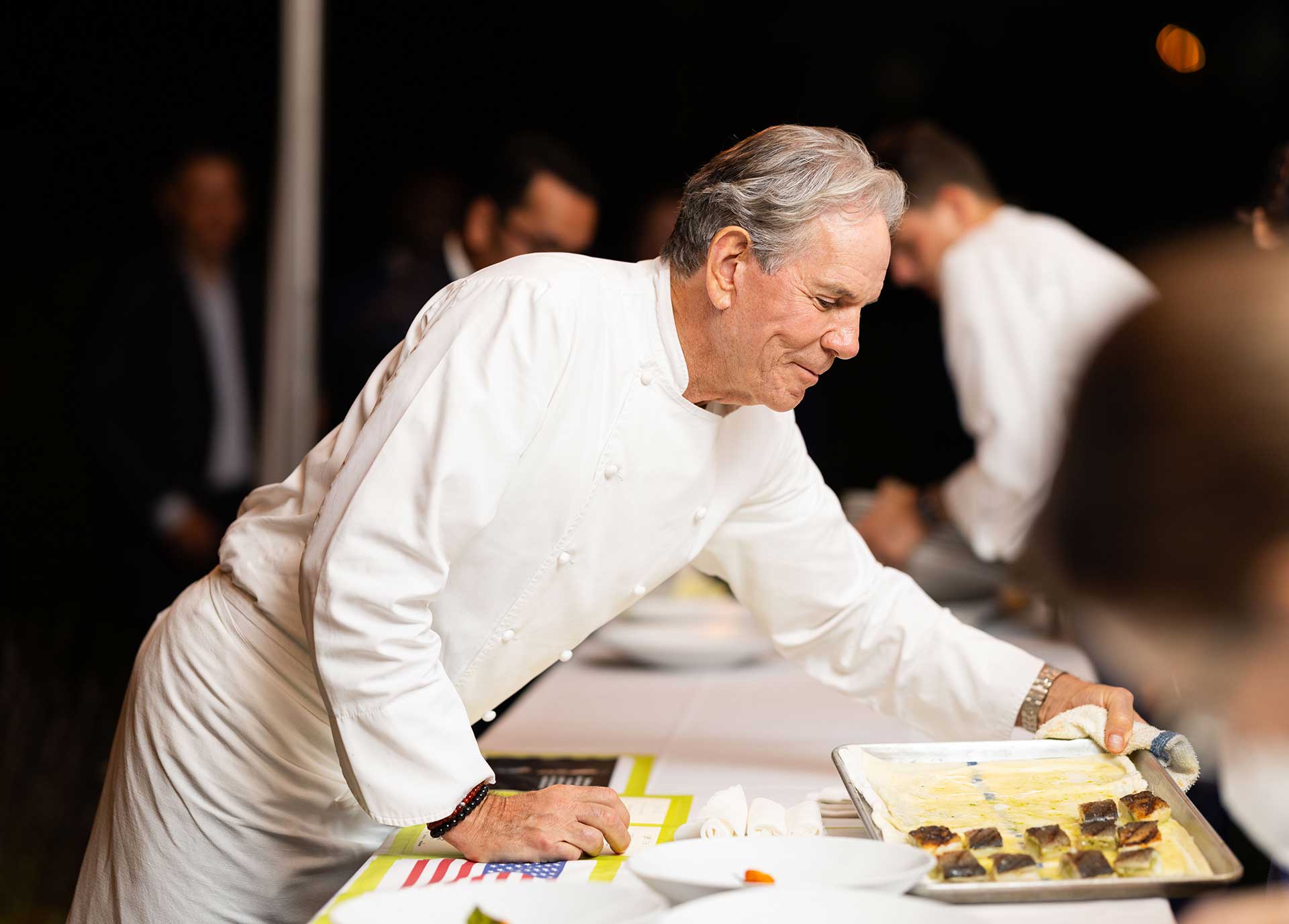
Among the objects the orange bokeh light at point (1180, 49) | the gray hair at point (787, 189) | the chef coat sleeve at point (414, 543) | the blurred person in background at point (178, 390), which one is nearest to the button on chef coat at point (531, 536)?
the chef coat sleeve at point (414, 543)

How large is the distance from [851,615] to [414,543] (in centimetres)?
70

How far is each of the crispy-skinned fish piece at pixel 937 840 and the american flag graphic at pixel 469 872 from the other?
0.36m

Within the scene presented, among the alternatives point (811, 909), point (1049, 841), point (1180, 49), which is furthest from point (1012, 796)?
point (1180, 49)

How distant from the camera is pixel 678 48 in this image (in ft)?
12.9

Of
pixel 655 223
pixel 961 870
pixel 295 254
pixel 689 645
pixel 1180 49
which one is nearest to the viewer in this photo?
pixel 961 870

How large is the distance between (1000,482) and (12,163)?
9.48 feet

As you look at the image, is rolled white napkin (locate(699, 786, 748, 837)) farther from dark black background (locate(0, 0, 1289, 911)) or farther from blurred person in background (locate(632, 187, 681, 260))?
dark black background (locate(0, 0, 1289, 911))

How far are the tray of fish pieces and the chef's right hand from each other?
265 mm

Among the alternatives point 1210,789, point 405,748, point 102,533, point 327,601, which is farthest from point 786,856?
point 102,533

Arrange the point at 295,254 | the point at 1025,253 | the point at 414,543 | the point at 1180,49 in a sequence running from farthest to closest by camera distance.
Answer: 1. the point at 1180,49
2. the point at 295,254
3. the point at 1025,253
4. the point at 414,543

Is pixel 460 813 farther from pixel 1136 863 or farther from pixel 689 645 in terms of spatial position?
pixel 689 645

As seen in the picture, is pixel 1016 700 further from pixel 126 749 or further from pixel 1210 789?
pixel 126 749

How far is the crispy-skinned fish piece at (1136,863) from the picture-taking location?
114 cm

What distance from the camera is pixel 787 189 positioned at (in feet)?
4.31
